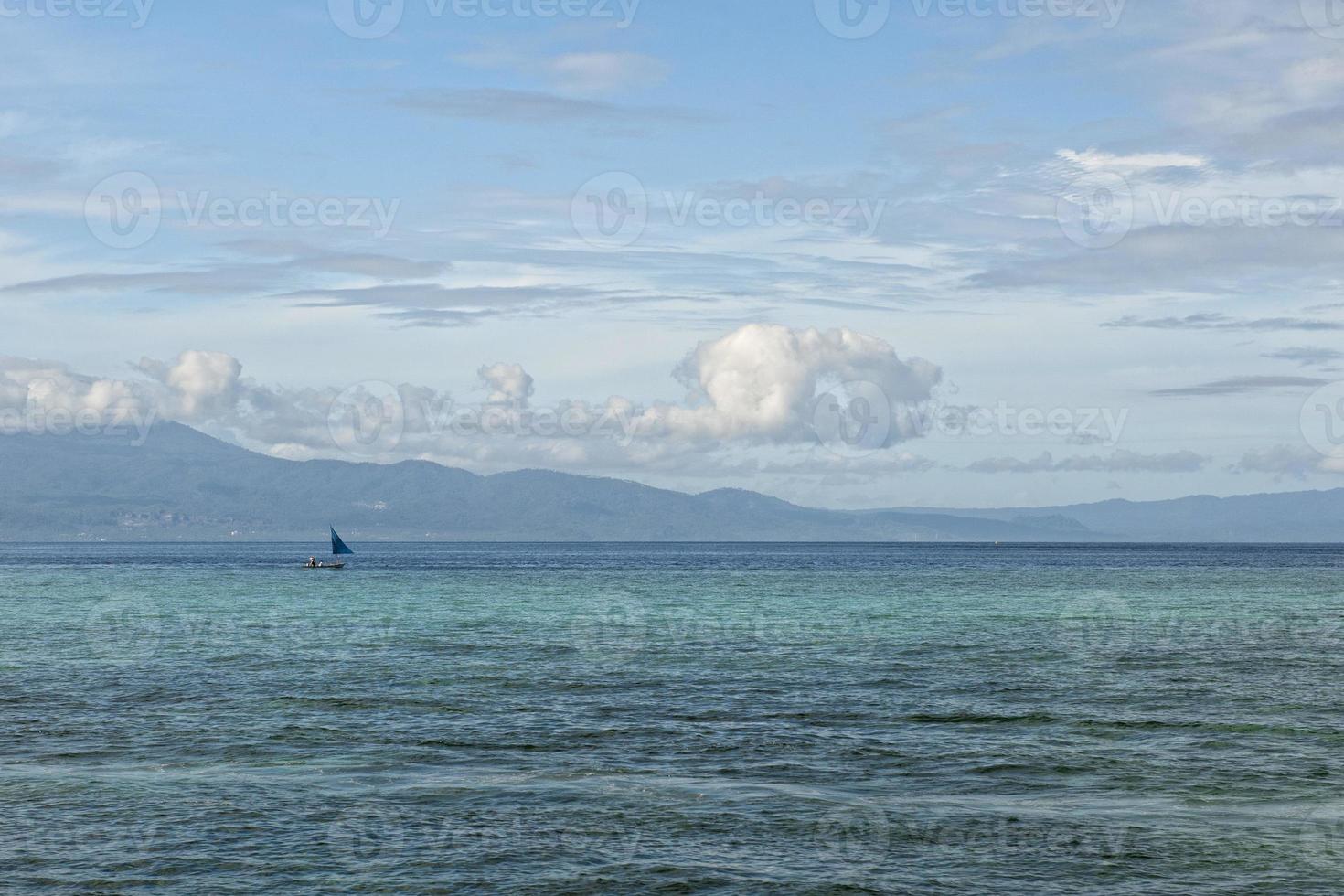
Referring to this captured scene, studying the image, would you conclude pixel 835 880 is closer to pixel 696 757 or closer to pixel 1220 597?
pixel 696 757

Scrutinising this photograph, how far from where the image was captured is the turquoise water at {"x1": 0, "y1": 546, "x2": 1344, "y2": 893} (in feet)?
85.1

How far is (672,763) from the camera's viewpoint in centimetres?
3528

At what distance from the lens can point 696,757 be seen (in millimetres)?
35875

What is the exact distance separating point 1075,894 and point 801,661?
3616 centimetres

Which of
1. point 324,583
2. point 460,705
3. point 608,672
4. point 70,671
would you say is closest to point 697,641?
point 608,672

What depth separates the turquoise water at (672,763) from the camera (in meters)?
26.0

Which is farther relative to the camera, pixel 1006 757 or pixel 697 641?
pixel 697 641

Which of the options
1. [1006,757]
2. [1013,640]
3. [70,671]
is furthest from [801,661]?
[70,671]

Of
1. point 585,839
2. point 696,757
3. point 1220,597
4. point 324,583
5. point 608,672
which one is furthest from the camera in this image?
point 324,583

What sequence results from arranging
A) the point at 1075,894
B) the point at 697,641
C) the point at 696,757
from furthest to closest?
1. the point at 697,641
2. the point at 696,757
3. the point at 1075,894

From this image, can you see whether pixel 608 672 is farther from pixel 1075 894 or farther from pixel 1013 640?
pixel 1075 894

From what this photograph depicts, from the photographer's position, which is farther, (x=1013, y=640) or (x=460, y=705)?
(x=1013, y=640)

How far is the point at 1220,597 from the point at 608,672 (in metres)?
89.6

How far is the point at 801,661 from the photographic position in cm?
6031
